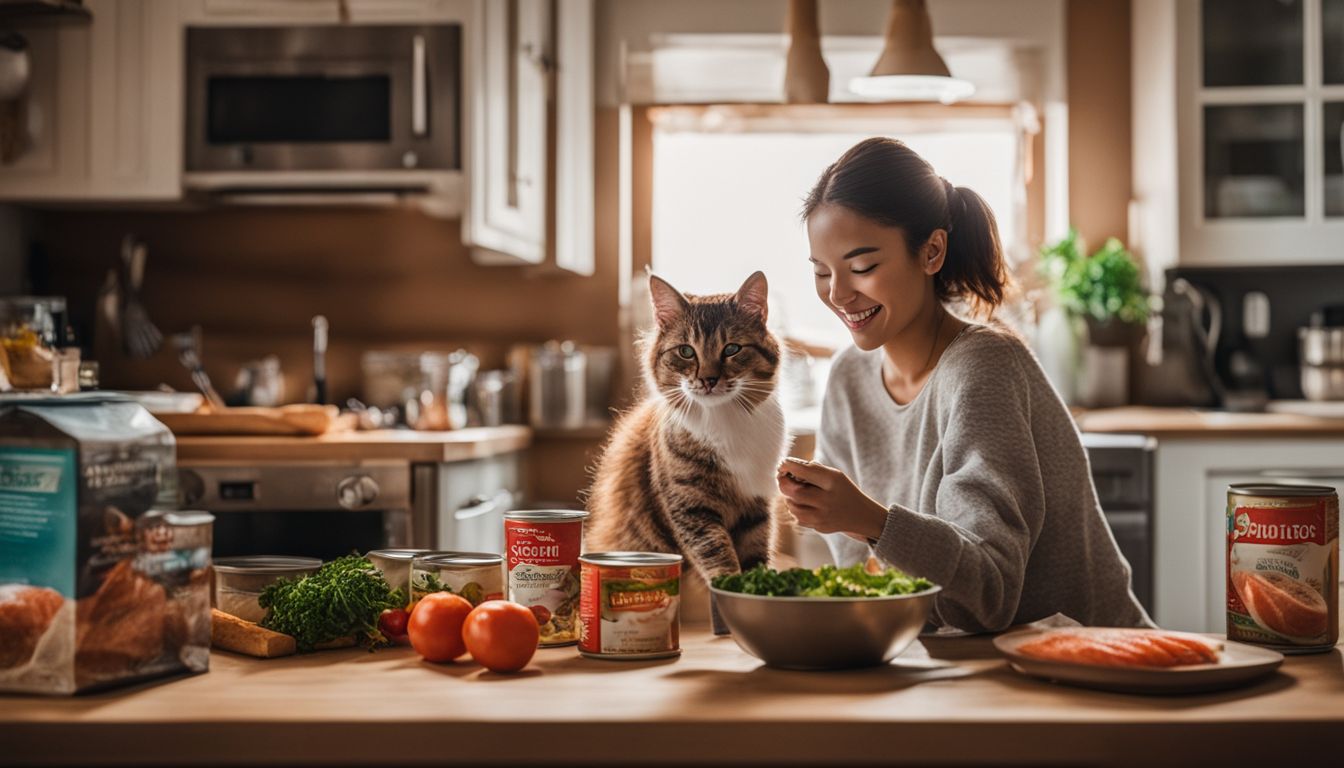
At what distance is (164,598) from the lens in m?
1.24

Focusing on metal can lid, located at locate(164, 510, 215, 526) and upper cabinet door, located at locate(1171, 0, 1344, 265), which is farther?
upper cabinet door, located at locate(1171, 0, 1344, 265)

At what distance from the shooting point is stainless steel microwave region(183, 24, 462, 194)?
11.7 feet

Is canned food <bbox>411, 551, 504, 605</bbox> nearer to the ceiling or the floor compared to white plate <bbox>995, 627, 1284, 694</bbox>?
nearer to the ceiling

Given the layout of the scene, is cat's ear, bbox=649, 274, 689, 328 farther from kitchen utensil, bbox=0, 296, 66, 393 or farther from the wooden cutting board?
the wooden cutting board

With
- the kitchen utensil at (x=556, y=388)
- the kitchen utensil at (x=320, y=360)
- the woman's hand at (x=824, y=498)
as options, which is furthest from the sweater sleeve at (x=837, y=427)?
the kitchen utensil at (x=320, y=360)

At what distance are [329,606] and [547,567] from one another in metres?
0.25

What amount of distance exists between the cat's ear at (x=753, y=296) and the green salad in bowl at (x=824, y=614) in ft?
1.30

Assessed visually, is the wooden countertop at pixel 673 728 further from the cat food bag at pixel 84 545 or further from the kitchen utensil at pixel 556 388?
the kitchen utensil at pixel 556 388

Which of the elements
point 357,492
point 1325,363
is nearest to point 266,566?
point 357,492

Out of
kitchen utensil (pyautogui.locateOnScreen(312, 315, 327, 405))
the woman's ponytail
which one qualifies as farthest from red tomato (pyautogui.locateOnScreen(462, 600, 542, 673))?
kitchen utensil (pyautogui.locateOnScreen(312, 315, 327, 405))

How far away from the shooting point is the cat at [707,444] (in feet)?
5.07

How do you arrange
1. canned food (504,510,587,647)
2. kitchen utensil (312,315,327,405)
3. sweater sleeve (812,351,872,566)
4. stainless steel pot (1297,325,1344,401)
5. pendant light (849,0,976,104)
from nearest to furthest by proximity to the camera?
canned food (504,510,587,647)
sweater sleeve (812,351,872,566)
pendant light (849,0,976,104)
kitchen utensil (312,315,327,405)
stainless steel pot (1297,325,1344,401)

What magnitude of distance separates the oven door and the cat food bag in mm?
2440

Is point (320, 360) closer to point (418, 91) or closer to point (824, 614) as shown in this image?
point (418, 91)
